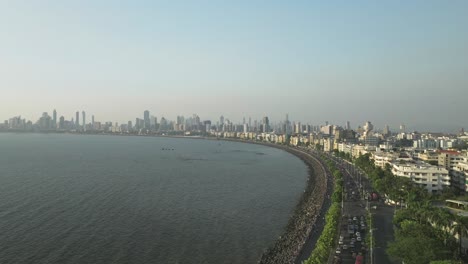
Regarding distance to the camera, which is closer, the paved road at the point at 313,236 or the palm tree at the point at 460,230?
the palm tree at the point at 460,230

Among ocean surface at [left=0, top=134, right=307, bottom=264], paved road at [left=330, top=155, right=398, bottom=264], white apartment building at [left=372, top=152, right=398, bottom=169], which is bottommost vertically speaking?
ocean surface at [left=0, top=134, right=307, bottom=264]

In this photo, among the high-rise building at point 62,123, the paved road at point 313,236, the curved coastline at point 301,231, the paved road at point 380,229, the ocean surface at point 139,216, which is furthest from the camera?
the high-rise building at point 62,123

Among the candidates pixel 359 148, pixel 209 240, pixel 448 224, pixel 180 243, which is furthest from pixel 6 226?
pixel 359 148

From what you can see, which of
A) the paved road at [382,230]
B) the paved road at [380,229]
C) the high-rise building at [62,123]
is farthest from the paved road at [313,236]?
the high-rise building at [62,123]

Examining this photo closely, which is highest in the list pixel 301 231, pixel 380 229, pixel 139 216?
pixel 380 229

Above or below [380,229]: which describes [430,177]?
above

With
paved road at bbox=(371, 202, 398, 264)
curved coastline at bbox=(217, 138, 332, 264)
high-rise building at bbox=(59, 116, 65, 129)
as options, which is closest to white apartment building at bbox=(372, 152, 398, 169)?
curved coastline at bbox=(217, 138, 332, 264)

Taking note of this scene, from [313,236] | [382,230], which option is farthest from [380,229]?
[313,236]

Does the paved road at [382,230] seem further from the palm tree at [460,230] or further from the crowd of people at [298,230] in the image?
the crowd of people at [298,230]

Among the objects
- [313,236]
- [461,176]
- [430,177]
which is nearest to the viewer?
[313,236]

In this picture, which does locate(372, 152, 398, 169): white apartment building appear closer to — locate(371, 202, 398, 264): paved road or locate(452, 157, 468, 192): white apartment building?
locate(452, 157, 468, 192): white apartment building

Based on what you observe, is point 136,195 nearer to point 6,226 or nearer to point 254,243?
point 6,226

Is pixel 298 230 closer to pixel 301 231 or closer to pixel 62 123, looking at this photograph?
pixel 301 231
